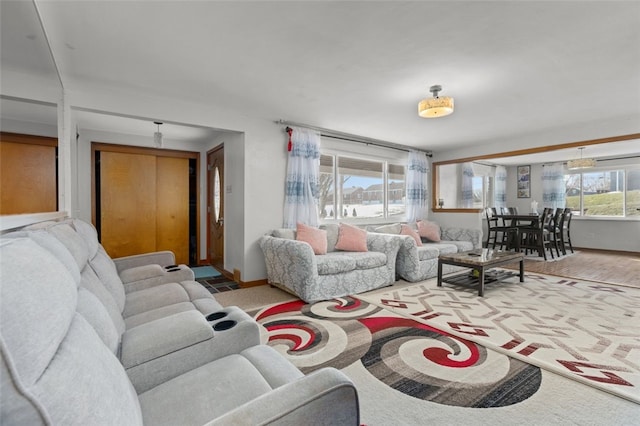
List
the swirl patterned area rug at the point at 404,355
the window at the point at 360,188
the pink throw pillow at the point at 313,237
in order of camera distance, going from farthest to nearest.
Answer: the window at the point at 360,188, the pink throw pillow at the point at 313,237, the swirl patterned area rug at the point at 404,355

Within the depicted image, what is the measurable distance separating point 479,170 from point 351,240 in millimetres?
5725

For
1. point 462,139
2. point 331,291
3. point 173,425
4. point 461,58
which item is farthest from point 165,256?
point 462,139

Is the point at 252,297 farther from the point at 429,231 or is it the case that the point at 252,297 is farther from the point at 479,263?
the point at 429,231

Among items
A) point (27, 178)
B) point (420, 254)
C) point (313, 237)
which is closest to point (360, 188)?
point (420, 254)

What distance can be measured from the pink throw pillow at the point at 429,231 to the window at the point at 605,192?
199 inches

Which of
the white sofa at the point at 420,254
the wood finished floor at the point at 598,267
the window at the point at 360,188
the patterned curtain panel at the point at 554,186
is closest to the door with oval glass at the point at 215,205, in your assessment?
the window at the point at 360,188

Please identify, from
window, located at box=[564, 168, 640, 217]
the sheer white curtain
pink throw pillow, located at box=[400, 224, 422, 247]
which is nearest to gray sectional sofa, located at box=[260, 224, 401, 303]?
the sheer white curtain

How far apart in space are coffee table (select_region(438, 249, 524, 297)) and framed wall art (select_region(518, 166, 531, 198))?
5149 millimetres

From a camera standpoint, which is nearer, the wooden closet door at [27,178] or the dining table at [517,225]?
the wooden closet door at [27,178]

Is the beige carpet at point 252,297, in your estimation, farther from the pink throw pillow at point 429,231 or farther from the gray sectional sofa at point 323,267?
the pink throw pillow at point 429,231

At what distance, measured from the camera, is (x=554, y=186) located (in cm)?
772

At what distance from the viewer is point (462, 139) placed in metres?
5.30

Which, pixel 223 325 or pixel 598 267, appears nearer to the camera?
pixel 223 325

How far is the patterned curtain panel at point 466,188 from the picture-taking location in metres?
7.19
